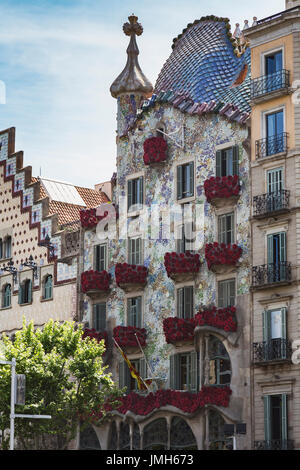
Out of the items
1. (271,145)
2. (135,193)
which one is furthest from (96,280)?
(271,145)

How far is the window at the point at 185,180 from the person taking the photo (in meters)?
60.8

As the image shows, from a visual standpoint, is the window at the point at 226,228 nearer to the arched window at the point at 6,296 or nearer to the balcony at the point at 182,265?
the balcony at the point at 182,265

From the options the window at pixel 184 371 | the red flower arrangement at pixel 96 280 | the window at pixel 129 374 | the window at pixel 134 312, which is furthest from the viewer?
the red flower arrangement at pixel 96 280

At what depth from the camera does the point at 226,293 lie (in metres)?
57.8

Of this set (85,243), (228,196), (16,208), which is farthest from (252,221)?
(16,208)

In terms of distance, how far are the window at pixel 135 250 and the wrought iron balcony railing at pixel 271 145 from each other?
887cm

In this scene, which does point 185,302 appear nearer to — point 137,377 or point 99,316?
point 137,377

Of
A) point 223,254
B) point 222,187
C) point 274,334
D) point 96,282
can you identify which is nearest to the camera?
point 274,334

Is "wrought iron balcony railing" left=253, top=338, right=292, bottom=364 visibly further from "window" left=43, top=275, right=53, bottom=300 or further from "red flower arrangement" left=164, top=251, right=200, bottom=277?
"window" left=43, top=275, right=53, bottom=300

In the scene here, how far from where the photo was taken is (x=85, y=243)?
65812mm

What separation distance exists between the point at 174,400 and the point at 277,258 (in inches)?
327

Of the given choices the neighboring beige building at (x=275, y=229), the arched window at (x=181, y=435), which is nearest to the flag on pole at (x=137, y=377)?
the arched window at (x=181, y=435)

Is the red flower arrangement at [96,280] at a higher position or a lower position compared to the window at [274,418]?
higher

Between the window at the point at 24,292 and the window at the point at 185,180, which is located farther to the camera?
the window at the point at 24,292
